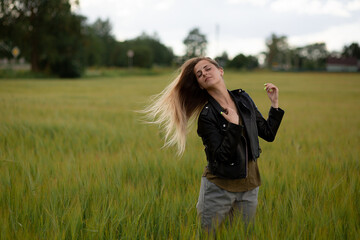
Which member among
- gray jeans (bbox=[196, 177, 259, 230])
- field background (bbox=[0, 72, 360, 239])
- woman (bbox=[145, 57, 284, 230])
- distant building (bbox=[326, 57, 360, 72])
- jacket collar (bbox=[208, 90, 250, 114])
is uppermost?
distant building (bbox=[326, 57, 360, 72])

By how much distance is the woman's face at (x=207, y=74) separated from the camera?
206cm

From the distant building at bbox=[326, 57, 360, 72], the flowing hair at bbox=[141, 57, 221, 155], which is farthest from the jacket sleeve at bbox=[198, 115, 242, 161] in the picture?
the distant building at bbox=[326, 57, 360, 72]

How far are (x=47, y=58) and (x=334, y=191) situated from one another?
41.1m

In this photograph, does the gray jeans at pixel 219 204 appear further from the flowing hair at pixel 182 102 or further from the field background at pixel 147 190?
the flowing hair at pixel 182 102

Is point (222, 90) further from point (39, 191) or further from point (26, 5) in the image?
point (26, 5)

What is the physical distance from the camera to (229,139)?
1.84m

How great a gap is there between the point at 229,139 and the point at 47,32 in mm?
40608

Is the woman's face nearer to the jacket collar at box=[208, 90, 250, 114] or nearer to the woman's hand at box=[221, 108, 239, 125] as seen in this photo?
the jacket collar at box=[208, 90, 250, 114]

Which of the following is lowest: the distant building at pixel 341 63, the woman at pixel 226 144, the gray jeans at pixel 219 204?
the gray jeans at pixel 219 204

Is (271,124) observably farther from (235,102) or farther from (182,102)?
(182,102)

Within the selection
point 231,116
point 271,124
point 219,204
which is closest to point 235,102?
point 231,116

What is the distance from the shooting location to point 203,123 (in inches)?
79.0

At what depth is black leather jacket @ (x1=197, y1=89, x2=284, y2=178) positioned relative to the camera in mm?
1851

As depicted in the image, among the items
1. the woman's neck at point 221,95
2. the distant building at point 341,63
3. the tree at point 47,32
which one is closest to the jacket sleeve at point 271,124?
the woman's neck at point 221,95
